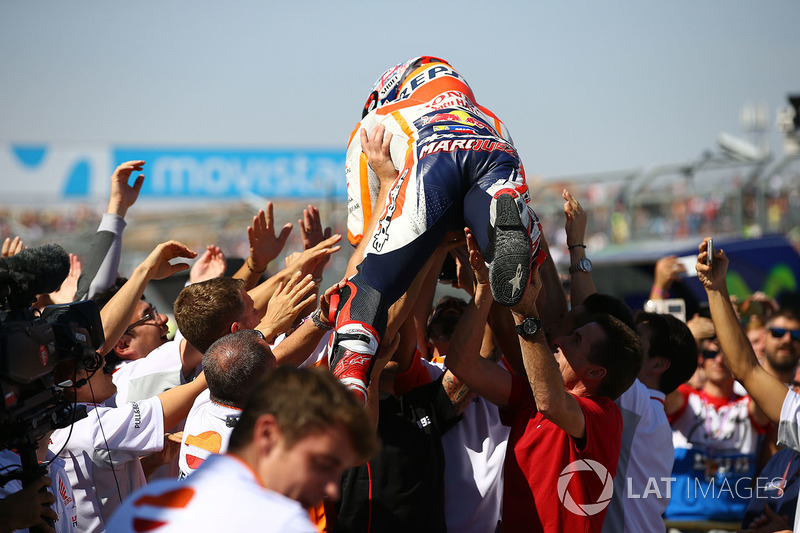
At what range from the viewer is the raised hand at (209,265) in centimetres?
520

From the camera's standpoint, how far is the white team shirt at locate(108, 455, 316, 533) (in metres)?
1.69

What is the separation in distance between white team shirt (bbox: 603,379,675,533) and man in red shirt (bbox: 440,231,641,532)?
12.1 inches

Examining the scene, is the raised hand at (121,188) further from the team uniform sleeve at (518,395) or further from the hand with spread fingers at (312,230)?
the team uniform sleeve at (518,395)

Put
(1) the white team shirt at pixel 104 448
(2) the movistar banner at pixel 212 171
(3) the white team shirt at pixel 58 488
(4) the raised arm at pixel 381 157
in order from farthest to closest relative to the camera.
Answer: (2) the movistar banner at pixel 212 171 → (4) the raised arm at pixel 381 157 → (1) the white team shirt at pixel 104 448 → (3) the white team shirt at pixel 58 488

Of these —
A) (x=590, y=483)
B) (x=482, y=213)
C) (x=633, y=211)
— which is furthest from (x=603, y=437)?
(x=633, y=211)

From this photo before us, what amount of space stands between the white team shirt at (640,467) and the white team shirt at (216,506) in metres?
2.44

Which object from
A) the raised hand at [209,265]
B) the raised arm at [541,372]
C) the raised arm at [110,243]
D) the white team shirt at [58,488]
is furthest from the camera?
the raised hand at [209,265]

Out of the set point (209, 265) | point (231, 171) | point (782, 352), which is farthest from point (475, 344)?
point (231, 171)

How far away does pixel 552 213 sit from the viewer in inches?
468

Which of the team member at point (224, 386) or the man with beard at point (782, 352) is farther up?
the team member at point (224, 386)

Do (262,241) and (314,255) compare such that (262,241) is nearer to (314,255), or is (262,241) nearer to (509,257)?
(314,255)

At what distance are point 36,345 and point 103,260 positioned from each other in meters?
2.36

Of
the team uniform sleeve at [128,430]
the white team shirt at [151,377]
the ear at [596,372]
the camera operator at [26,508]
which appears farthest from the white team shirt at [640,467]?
the camera operator at [26,508]

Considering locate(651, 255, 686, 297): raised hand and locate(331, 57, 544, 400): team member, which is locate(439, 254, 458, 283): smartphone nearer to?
locate(331, 57, 544, 400): team member
